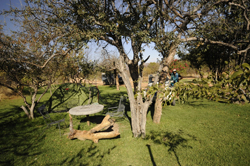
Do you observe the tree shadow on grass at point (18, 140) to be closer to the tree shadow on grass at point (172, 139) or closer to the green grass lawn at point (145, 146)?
the green grass lawn at point (145, 146)

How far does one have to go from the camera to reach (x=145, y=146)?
13.5ft

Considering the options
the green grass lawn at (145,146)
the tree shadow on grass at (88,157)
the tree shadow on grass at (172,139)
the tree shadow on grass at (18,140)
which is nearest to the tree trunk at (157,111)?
the green grass lawn at (145,146)

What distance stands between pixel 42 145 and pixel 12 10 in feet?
16.7

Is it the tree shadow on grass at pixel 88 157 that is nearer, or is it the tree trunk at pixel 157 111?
the tree shadow on grass at pixel 88 157

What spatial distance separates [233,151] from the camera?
371cm

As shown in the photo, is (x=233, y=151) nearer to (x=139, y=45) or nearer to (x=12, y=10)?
(x=139, y=45)

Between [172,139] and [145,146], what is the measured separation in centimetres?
111

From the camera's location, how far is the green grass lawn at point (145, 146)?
3.48 metres

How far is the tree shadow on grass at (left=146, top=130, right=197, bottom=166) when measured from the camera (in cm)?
404

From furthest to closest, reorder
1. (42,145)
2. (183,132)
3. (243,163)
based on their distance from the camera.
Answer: (183,132) → (42,145) → (243,163)

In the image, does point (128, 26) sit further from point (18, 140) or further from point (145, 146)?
point (18, 140)

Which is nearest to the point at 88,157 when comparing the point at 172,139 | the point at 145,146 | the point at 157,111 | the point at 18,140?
the point at 145,146

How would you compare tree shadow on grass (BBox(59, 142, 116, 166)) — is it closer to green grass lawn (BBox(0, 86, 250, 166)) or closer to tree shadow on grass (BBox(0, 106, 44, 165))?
green grass lawn (BBox(0, 86, 250, 166))

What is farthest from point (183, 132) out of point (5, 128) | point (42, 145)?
point (5, 128)
